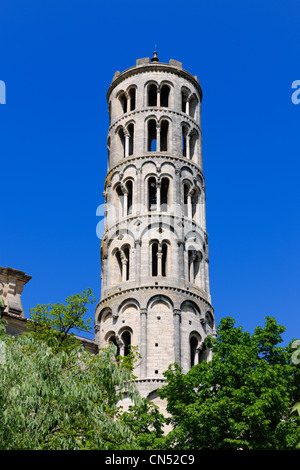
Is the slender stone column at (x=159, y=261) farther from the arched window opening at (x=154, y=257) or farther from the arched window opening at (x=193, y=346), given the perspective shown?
the arched window opening at (x=193, y=346)

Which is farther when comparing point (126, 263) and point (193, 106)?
point (193, 106)

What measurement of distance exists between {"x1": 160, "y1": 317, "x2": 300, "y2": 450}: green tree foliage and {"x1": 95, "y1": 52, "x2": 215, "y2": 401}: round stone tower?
11046 millimetres

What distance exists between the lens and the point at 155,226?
5159cm

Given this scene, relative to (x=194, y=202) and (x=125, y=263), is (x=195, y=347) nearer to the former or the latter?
(x=125, y=263)

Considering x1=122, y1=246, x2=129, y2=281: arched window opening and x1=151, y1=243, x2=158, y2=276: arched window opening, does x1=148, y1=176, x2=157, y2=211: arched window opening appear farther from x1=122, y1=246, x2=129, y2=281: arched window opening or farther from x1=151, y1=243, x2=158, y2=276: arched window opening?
x1=122, y1=246, x2=129, y2=281: arched window opening

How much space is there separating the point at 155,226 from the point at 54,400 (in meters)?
28.1

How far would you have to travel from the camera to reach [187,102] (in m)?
59.2

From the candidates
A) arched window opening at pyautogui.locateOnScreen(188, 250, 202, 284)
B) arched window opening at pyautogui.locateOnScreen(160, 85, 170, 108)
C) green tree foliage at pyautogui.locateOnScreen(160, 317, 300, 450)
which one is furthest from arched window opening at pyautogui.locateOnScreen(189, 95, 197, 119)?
green tree foliage at pyautogui.locateOnScreen(160, 317, 300, 450)

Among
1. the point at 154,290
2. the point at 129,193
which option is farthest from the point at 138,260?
the point at 129,193

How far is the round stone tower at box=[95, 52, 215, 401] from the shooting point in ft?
157

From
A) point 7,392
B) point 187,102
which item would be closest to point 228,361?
point 7,392

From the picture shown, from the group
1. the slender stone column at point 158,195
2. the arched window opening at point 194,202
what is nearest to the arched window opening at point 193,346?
the slender stone column at point 158,195

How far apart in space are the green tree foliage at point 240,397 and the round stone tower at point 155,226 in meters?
11.0
